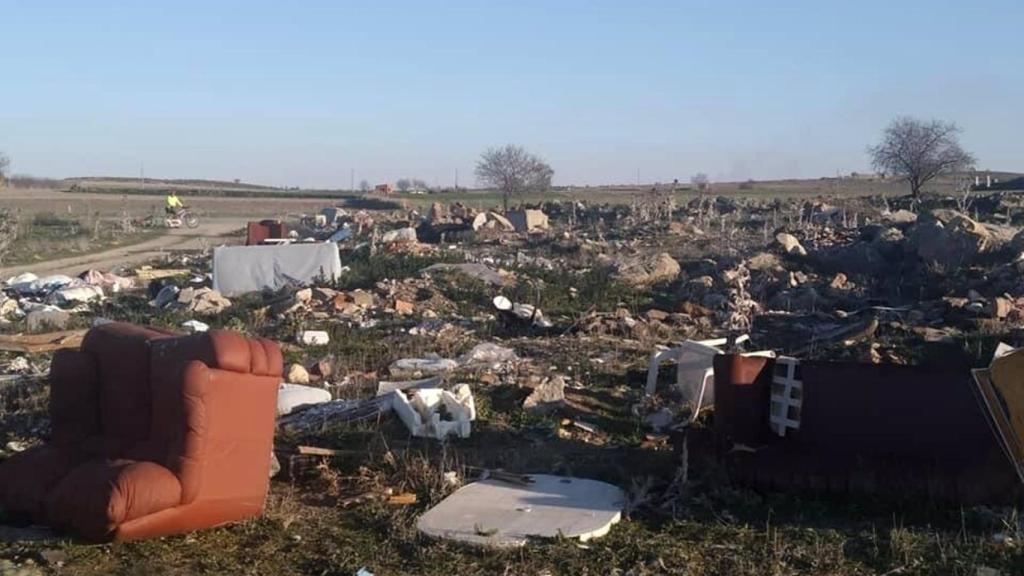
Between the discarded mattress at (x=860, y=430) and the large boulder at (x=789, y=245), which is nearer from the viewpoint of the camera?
the discarded mattress at (x=860, y=430)

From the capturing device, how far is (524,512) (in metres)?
6.24

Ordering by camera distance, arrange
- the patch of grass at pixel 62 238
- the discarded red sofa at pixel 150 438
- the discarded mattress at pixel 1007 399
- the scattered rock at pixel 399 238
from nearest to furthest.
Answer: the discarded red sofa at pixel 150 438, the discarded mattress at pixel 1007 399, the scattered rock at pixel 399 238, the patch of grass at pixel 62 238

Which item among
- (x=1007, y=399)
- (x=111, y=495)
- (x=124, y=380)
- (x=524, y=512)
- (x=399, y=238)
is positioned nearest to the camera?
(x=111, y=495)

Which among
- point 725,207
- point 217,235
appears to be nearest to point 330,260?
point 217,235

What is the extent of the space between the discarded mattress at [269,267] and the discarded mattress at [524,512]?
1222 cm

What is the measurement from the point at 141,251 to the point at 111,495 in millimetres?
25830

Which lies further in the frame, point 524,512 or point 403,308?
point 403,308

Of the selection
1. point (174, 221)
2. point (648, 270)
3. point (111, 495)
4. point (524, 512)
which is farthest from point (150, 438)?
point (174, 221)

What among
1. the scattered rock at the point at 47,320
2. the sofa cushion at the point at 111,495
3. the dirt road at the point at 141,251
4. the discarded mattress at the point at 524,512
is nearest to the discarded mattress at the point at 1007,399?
the discarded mattress at the point at 524,512

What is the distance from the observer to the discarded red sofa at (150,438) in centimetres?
565

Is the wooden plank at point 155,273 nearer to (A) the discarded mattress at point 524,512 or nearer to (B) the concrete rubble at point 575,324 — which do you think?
(B) the concrete rubble at point 575,324

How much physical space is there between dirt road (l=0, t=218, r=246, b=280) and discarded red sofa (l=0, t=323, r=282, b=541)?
17529 millimetres

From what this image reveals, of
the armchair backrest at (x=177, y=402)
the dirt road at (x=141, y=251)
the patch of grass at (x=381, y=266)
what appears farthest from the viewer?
the dirt road at (x=141, y=251)

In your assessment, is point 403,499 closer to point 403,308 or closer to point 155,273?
point 403,308
